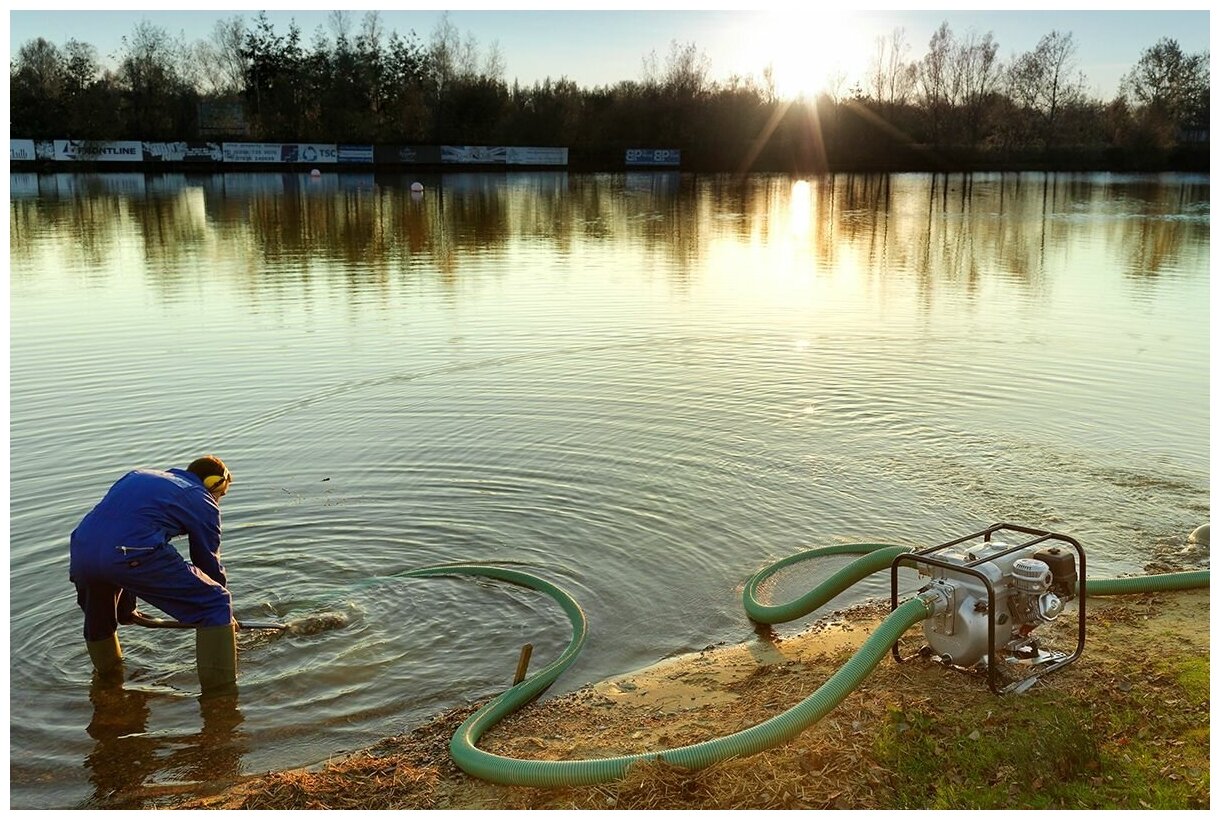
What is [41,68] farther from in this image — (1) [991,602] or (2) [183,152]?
(1) [991,602]

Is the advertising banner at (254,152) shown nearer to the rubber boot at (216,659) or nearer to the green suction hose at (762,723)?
the green suction hose at (762,723)

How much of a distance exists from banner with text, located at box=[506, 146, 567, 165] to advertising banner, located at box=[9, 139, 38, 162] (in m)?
35.5

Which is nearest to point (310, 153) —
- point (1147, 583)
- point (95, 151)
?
point (95, 151)

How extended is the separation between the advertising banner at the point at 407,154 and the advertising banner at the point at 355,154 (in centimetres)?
131

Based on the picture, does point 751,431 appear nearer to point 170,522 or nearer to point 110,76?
point 170,522

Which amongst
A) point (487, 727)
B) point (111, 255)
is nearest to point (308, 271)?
point (111, 255)

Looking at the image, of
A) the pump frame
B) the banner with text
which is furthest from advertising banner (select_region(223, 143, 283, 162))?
the pump frame

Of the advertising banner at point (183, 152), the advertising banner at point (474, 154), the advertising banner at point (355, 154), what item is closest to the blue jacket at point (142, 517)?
the advertising banner at point (183, 152)

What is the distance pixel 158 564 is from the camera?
7.08m

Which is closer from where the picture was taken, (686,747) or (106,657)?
(686,747)

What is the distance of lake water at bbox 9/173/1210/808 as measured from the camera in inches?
310

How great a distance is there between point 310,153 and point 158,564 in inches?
3184

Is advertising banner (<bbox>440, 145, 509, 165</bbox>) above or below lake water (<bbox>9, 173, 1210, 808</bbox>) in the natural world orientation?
above

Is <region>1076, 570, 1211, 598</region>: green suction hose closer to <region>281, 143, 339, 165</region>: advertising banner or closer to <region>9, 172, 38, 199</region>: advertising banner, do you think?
<region>9, 172, 38, 199</region>: advertising banner
